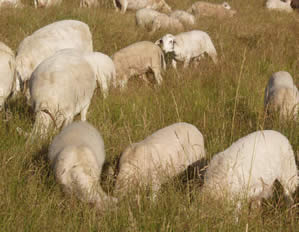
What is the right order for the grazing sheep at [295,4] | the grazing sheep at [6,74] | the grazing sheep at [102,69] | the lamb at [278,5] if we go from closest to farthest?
1. the grazing sheep at [6,74]
2. the grazing sheep at [102,69]
3. the lamb at [278,5]
4. the grazing sheep at [295,4]

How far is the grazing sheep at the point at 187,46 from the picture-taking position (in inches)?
358

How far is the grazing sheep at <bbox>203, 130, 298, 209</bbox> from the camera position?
3.29m

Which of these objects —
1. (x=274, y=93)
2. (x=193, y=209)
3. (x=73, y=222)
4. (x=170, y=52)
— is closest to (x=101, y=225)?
(x=73, y=222)

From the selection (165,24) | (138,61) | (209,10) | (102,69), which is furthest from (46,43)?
(209,10)

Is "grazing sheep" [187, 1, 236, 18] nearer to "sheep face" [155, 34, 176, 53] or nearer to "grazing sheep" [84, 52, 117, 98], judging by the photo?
"sheep face" [155, 34, 176, 53]

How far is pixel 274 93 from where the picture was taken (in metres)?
5.45

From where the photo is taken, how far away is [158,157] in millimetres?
3947

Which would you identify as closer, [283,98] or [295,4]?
[283,98]

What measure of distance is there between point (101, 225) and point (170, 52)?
6.64 m

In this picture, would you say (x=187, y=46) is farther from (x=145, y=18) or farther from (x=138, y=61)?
(x=145, y=18)

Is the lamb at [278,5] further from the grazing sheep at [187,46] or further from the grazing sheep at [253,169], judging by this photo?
the grazing sheep at [253,169]

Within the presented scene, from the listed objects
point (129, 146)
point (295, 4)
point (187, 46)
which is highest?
point (129, 146)

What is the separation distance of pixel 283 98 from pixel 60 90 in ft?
8.12

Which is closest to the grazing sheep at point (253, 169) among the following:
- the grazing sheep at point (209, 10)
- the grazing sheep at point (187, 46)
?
the grazing sheep at point (187, 46)
